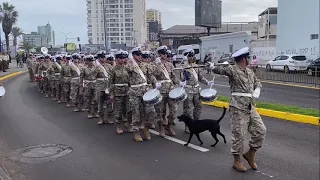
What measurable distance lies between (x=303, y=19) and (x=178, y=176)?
28758 millimetres

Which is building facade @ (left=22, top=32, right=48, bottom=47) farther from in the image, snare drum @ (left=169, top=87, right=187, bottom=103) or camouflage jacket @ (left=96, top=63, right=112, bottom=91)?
snare drum @ (left=169, top=87, right=187, bottom=103)

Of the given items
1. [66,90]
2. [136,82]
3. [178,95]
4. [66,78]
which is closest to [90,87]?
[66,78]

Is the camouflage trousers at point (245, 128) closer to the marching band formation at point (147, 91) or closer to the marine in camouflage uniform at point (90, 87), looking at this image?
the marching band formation at point (147, 91)

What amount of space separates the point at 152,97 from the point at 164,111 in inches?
42.7

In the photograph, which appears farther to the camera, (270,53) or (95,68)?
(270,53)

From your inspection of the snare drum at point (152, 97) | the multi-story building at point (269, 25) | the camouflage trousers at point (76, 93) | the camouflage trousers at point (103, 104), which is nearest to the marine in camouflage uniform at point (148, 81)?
the snare drum at point (152, 97)

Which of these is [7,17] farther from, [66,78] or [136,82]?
[136,82]

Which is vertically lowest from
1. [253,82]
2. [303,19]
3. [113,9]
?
[253,82]

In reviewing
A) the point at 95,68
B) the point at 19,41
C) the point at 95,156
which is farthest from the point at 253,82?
the point at 19,41

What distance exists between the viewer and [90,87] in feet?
36.0

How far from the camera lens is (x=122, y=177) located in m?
5.83

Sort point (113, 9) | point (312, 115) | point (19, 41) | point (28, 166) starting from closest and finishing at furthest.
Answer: point (28, 166) → point (312, 115) → point (113, 9) → point (19, 41)

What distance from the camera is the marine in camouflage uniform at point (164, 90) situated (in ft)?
27.1

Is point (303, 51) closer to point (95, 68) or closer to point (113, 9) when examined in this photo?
point (95, 68)
